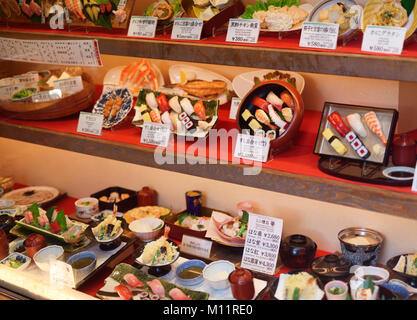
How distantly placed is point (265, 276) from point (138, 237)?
2.50ft

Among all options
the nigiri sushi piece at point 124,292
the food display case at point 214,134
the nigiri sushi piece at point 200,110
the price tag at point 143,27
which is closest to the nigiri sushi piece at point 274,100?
the food display case at point 214,134

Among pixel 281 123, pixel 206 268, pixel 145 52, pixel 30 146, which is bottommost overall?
pixel 206 268

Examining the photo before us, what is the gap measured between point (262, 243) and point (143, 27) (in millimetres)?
1112

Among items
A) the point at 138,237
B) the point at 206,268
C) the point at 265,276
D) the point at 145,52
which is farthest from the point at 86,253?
the point at 145,52

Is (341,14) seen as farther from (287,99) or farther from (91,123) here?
(91,123)

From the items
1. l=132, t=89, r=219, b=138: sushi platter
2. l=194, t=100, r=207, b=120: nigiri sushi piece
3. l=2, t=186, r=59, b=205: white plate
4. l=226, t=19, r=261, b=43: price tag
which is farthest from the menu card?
l=2, t=186, r=59, b=205: white plate

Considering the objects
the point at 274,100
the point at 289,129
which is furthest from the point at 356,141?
the point at 274,100

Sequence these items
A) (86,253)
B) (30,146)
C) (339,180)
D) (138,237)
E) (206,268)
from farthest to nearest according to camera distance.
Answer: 1. (30,146)
2. (138,237)
3. (86,253)
4. (206,268)
5. (339,180)

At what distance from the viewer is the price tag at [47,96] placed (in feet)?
8.36

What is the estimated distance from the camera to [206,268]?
2.21m

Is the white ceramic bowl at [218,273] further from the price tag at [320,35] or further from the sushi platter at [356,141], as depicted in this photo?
the price tag at [320,35]

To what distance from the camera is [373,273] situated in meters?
2.03
